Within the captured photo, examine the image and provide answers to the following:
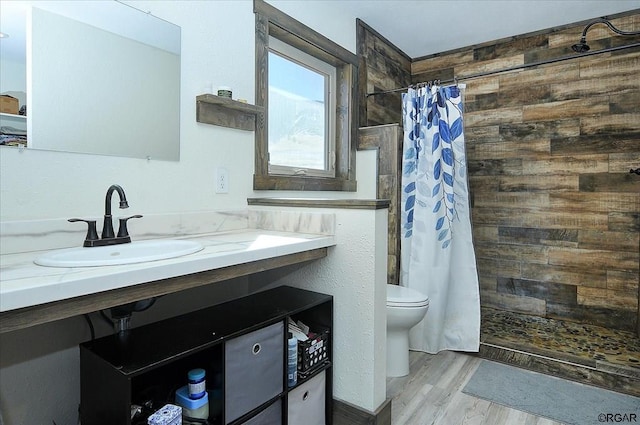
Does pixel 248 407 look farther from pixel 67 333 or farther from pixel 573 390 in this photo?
pixel 573 390

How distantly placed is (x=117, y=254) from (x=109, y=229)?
12 centimetres

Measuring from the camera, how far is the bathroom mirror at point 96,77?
1.22 m

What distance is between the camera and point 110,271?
0.92 m

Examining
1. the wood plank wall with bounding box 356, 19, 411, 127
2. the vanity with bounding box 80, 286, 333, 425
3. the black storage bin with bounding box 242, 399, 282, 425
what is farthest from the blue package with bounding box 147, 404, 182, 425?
the wood plank wall with bounding box 356, 19, 411, 127

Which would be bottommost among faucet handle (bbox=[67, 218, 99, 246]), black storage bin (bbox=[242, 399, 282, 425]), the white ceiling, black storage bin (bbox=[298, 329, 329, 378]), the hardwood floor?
the hardwood floor

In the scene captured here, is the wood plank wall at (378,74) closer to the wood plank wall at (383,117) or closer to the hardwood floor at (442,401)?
the wood plank wall at (383,117)

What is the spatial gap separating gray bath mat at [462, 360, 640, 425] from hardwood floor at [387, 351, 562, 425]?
0.06 m

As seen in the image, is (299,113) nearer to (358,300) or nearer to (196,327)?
(358,300)

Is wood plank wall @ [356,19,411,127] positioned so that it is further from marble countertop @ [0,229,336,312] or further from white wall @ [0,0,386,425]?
marble countertop @ [0,229,336,312]

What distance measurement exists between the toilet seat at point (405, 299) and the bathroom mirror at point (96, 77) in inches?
51.2

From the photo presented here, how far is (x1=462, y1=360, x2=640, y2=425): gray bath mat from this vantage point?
67.4 inches

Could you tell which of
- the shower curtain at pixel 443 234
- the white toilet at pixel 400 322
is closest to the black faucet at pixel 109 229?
the white toilet at pixel 400 322

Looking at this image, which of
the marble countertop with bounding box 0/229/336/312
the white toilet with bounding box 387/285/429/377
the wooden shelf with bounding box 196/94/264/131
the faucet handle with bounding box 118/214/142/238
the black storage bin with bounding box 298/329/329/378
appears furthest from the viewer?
the white toilet with bounding box 387/285/429/377

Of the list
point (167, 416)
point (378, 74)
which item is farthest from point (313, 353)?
point (378, 74)
